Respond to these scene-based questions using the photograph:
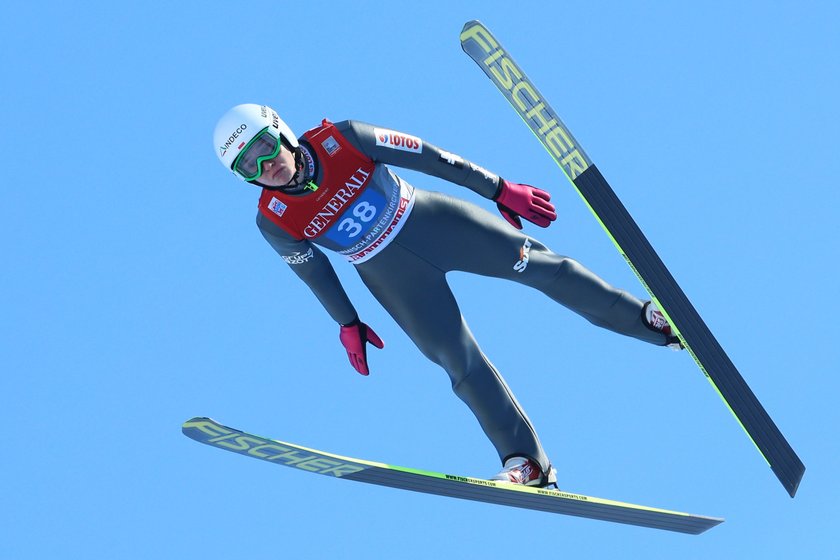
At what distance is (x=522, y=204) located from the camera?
9859mm

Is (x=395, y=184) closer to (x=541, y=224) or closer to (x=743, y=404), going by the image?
(x=541, y=224)

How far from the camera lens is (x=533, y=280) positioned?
1010cm

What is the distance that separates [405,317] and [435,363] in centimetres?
45

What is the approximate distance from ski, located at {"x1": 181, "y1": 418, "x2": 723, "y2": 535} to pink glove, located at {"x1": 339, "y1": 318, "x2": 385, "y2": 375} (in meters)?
0.98

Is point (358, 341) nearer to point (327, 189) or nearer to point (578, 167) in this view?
point (327, 189)

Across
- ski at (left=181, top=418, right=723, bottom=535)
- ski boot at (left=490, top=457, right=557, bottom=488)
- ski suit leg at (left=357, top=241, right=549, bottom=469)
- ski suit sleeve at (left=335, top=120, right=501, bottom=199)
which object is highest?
ski suit sleeve at (left=335, top=120, right=501, bottom=199)

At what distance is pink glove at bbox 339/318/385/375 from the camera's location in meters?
10.2

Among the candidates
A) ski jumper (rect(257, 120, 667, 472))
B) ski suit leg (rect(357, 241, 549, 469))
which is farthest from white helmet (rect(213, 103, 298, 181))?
ski suit leg (rect(357, 241, 549, 469))

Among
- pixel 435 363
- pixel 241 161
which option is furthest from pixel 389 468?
pixel 241 161

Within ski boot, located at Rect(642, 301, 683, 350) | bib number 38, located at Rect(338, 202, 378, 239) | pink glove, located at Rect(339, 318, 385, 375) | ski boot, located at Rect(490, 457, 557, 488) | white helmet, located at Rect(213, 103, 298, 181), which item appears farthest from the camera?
ski boot, located at Rect(642, 301, 683, 350)

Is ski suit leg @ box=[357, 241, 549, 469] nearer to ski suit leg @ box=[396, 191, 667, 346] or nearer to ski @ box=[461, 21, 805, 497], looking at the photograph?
ski suit leg @ box=[396, 191, 667, 346]

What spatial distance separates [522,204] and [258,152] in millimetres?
1857

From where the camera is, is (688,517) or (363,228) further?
(688,517)

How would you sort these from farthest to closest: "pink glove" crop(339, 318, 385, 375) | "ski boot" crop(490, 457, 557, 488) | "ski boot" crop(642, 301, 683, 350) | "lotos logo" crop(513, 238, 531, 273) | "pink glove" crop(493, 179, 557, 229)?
"ski boot" crop(642, 301, 683, 350) → "pink glove" crop(339, 318, 385, 375) → "ski boot" crop(490, 457, 557, 488) → "lotos logo" crop(513, 238, 531, 273) → "pink glove" crop(493, 179, 557, 229)
